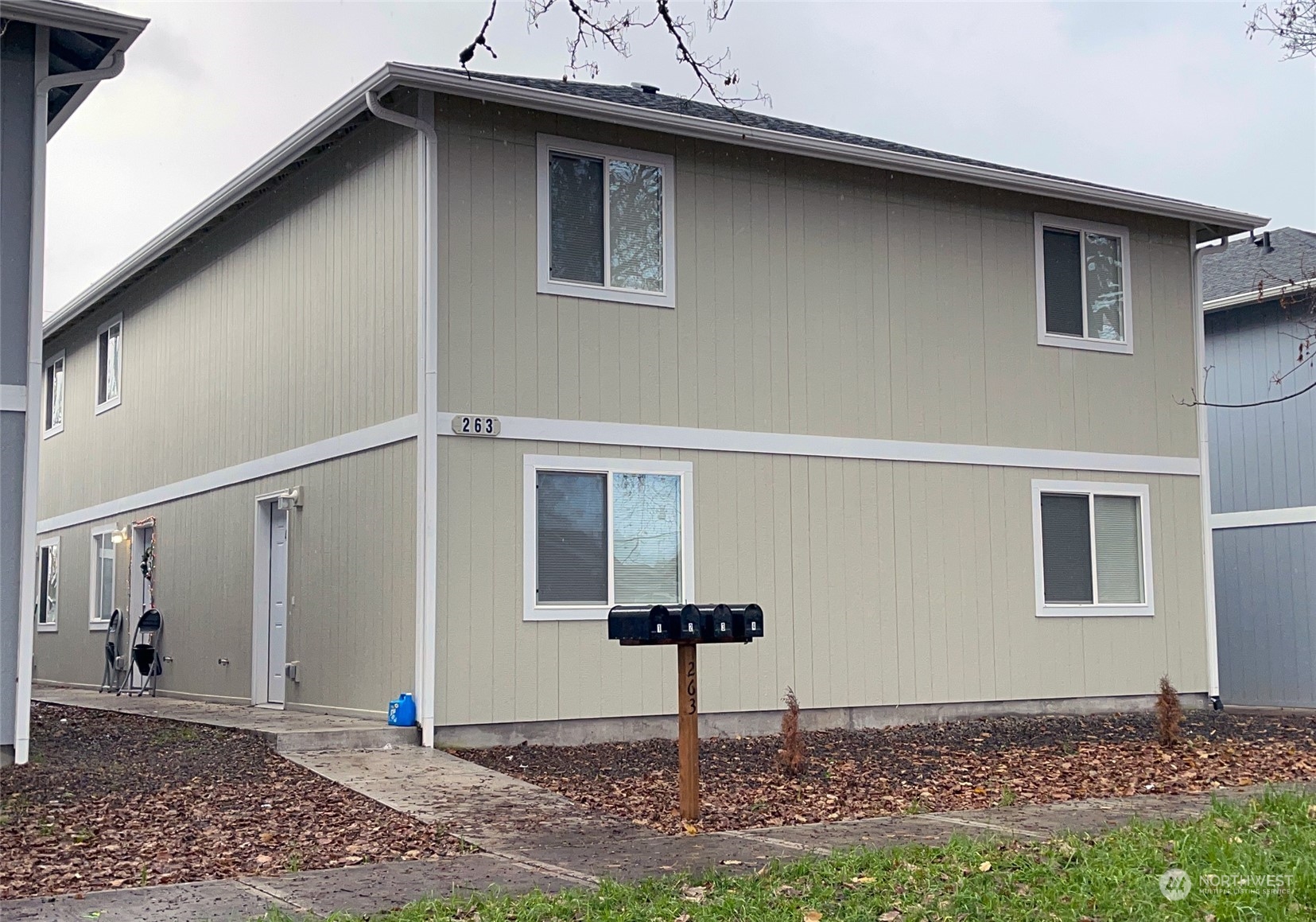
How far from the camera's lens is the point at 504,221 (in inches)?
482

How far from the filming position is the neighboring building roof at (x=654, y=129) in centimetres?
1174

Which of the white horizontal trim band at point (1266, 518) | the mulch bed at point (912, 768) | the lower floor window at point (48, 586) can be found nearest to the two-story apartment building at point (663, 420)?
the mulch bed at point (912, 768)

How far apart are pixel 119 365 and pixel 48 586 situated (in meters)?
4.98

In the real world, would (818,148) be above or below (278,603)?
above

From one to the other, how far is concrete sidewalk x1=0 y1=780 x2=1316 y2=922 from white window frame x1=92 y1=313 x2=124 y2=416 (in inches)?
509

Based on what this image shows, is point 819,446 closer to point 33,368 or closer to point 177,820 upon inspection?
point 33,368

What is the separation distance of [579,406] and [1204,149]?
18.6 metres

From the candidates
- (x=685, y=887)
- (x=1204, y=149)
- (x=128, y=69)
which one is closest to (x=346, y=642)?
(x=128, y=69)

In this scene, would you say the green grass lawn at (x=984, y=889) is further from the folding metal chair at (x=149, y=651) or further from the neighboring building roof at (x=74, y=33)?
the folding metal chair at (x=149, y=651)

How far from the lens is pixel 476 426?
11.9 m

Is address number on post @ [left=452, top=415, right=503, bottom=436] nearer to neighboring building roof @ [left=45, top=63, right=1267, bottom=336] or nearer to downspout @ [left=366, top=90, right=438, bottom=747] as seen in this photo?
downspout @ [left=366, top=90, right=438, bottom=747]

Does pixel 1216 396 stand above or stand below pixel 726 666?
above


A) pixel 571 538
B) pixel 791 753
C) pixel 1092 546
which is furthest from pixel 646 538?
pixel 1092 546

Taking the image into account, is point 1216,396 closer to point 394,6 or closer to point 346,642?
point 346,642
